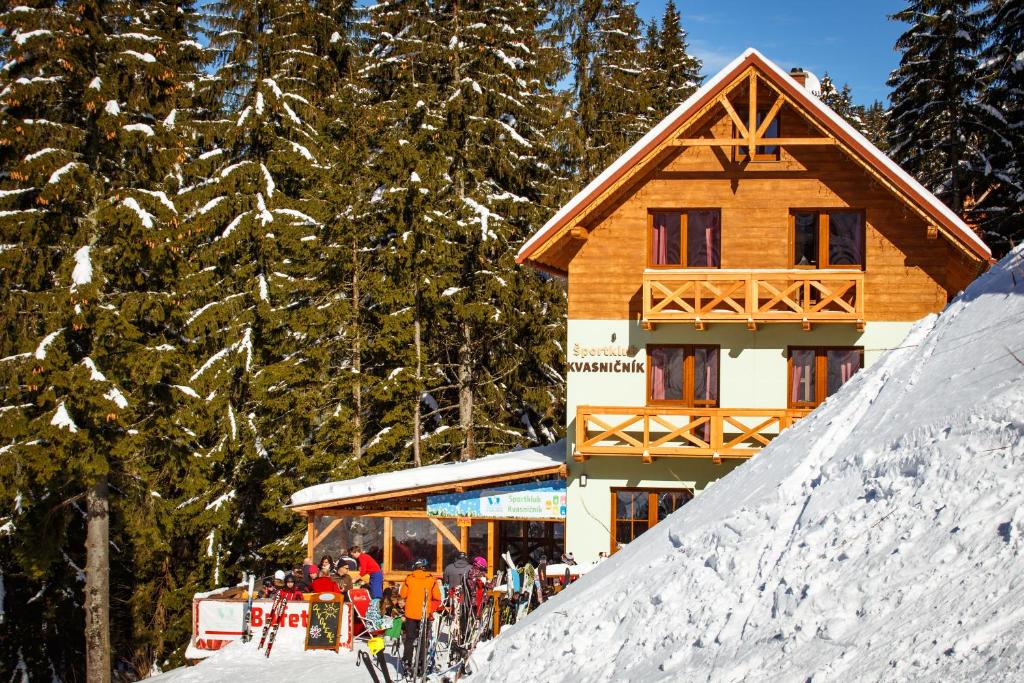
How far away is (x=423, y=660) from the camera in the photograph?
1553 cm

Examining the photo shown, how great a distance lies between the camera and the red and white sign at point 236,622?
19.0m

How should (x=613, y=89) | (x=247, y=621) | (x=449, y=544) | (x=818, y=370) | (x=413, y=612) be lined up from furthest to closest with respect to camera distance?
1. (x=613, y=89)
2. (x=449, y=544)
3. (x=818, y=370)
4. (x=247, y=621)
5. (x=413, y=612)

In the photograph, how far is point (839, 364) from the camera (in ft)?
74.0

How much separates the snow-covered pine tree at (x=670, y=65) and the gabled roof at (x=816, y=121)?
1943cm

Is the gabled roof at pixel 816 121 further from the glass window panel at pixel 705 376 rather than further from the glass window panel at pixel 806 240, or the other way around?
the glass window panel at pixel 705 376

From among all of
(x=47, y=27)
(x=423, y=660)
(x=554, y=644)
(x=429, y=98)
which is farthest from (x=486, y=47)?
(x=554, y=644)

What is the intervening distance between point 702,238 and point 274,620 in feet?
37.1

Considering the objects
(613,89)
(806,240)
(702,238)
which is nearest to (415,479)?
(702,238)

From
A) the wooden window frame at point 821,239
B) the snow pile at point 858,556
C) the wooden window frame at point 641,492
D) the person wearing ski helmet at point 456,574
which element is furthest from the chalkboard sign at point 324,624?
the wooden window frame at point 821,239

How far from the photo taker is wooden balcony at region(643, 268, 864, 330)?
21.7 m

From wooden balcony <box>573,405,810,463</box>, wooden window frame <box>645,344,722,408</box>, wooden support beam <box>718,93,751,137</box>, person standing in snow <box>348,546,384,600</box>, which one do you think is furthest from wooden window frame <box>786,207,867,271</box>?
person standing in snow <box>348,546,384,600</box>

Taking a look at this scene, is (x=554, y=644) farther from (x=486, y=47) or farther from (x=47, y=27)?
(x=486, y=47)

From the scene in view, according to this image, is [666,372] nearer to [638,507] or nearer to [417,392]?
[638,507]

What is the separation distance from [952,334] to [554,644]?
206 inches
